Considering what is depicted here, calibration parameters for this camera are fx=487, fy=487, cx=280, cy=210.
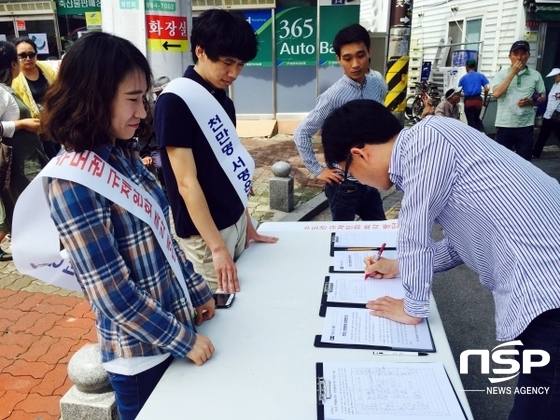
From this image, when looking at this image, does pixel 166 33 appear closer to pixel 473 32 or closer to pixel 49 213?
pixel 49 213

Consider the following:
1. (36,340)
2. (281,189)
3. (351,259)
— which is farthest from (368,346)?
(281,189)

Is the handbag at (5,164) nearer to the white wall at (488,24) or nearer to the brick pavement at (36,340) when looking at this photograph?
the brick pavement at (36,340)

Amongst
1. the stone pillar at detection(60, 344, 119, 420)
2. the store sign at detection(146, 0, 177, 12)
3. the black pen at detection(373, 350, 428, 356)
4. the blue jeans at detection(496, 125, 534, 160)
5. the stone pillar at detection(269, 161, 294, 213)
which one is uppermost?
the store sign at detection(146, 0, 177, 12)

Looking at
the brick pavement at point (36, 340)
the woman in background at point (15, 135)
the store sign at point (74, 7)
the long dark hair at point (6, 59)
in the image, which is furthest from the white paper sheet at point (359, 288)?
the store sign at point (74, 7)

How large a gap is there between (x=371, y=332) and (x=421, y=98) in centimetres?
1173

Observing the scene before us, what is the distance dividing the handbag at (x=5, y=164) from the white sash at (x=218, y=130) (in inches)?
93.8

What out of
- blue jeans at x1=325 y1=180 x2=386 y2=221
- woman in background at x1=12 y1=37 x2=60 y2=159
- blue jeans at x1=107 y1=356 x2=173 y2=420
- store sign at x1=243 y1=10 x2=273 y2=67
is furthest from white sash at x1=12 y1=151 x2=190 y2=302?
store sign at x1=243 y1=10 x2=273 y2=67

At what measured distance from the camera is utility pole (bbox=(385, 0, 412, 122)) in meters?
6.82

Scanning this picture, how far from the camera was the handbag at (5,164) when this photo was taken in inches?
144

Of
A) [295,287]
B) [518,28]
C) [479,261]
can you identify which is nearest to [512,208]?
[479,261]

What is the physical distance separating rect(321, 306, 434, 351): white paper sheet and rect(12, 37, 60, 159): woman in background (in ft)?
11.1

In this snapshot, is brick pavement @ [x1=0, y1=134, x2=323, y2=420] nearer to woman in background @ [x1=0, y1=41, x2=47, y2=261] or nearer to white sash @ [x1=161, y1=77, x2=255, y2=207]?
woman in background @ [x1=0, y1=41, x2=47, y2=261]

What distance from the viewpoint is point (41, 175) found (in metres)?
1.13

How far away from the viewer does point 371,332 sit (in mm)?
1475
